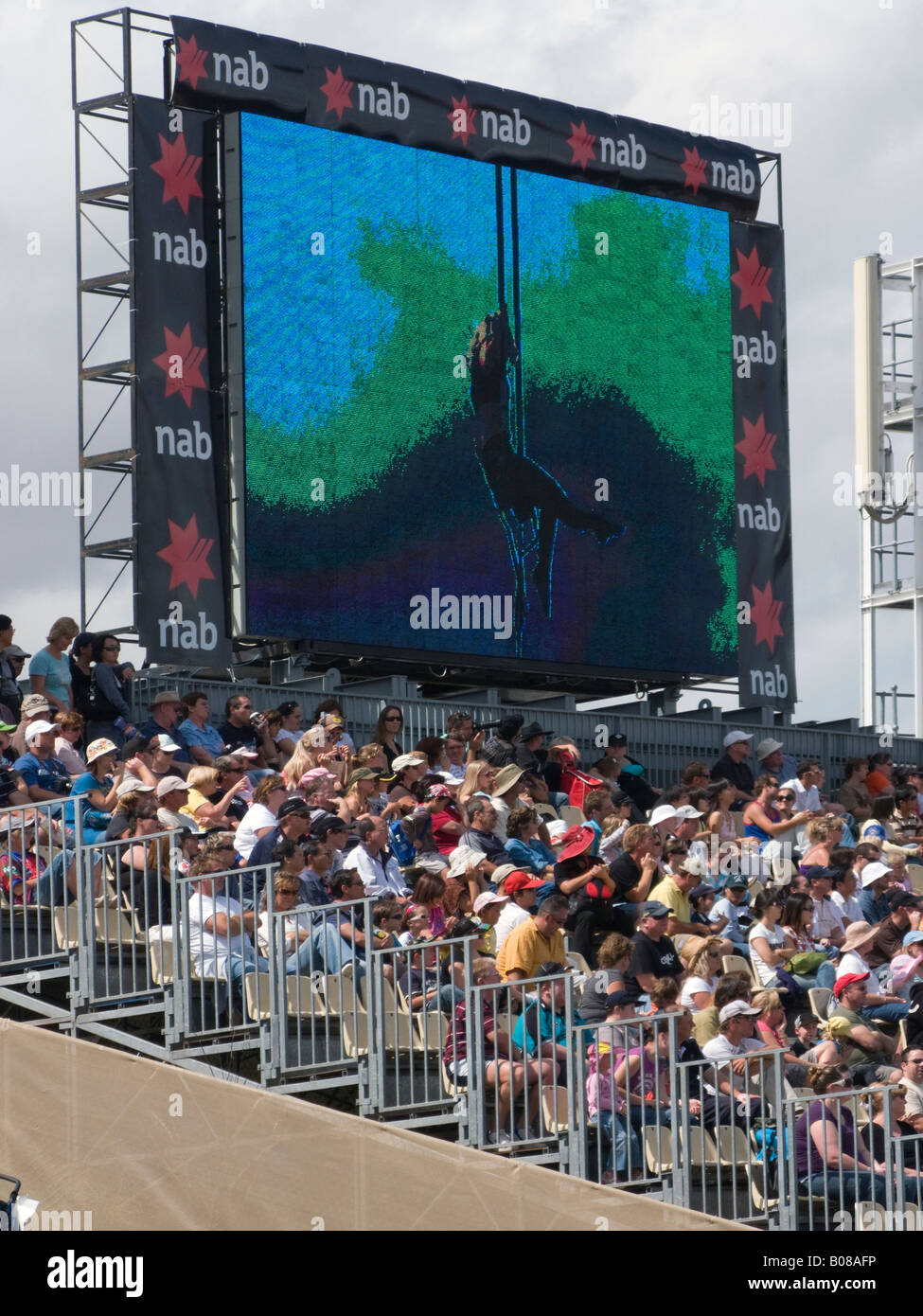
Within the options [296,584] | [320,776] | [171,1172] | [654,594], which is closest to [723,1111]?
[171,1172]

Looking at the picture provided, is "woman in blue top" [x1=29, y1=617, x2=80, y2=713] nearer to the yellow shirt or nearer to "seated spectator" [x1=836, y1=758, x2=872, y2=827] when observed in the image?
the yellow shirt

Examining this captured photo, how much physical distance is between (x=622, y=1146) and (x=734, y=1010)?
98cm

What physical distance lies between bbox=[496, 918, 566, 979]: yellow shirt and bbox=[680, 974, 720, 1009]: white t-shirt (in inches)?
32.0

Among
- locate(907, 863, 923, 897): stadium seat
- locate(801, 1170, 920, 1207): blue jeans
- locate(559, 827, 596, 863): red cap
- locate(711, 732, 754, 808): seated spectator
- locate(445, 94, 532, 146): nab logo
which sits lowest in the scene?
locate(801, 1170, 920, 1207): blue jeans

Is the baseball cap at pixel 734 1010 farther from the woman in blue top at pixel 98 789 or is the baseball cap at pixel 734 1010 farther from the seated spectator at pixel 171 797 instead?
the woman in blue top at pixel 98 789

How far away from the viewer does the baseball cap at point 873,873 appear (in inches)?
615

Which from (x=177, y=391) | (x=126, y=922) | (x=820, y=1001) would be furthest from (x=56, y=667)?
(x=820, y=1001)

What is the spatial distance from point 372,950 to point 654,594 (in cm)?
992

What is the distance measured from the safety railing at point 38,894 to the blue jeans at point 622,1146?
2696 millimetres

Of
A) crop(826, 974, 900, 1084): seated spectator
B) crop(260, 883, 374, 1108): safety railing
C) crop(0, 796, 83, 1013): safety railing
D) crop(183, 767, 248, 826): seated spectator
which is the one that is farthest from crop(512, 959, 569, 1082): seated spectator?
crop(183, 767, 248, 826): seated spectator

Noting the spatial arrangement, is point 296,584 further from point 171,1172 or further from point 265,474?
point 171,1172

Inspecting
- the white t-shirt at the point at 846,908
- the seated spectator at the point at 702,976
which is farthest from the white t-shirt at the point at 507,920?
the white t-shirt at the point at 846,908

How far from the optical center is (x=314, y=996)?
12.1m

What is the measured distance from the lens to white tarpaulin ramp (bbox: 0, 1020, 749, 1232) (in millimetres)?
11445
